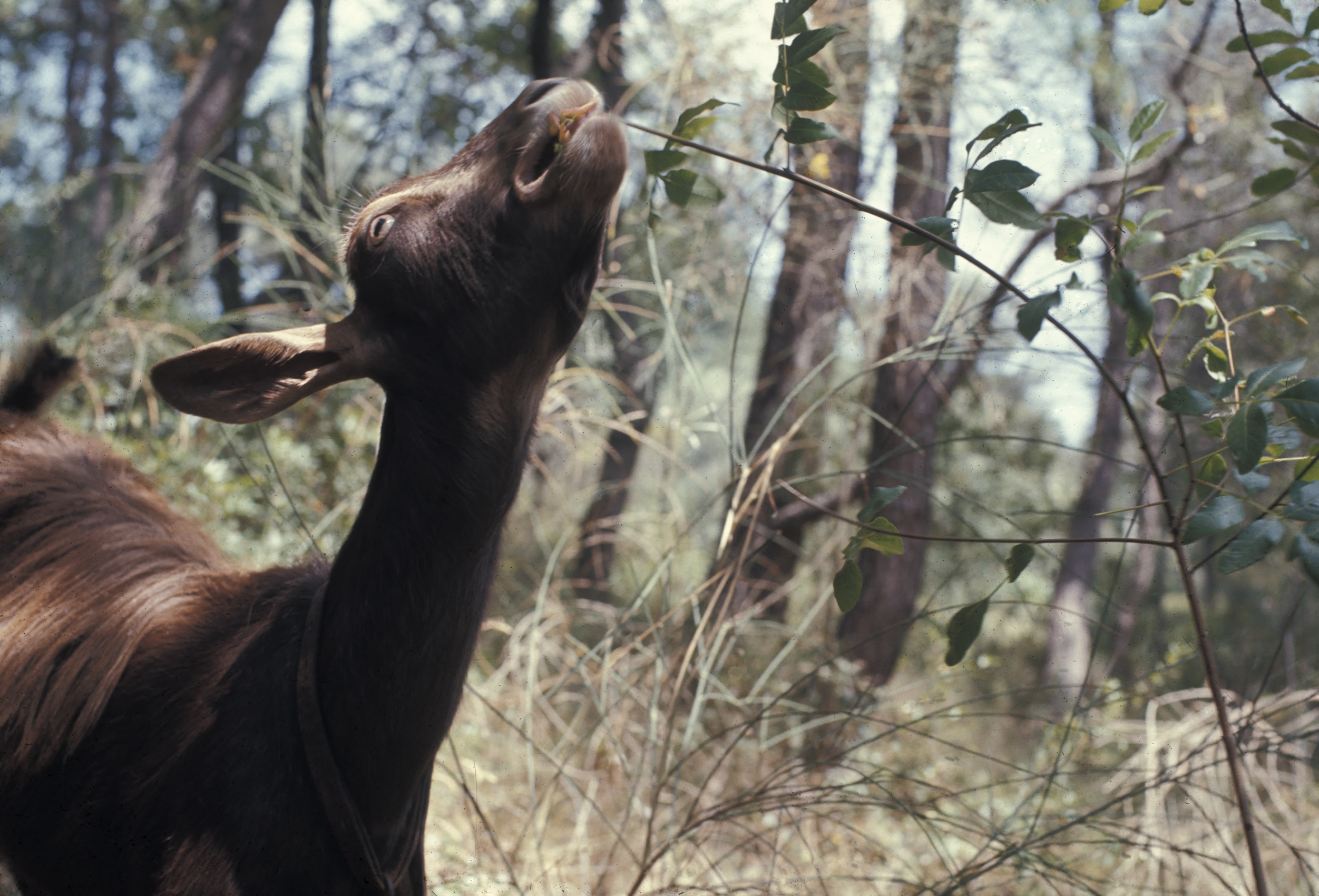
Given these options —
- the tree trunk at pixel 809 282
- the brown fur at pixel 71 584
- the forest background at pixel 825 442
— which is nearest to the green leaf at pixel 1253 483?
the forest background at pixel 825 442

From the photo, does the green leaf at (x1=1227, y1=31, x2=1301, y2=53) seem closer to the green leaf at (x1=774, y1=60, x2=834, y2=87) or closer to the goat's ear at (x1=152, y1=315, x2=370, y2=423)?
the green leaf at (x1=774, y1=60, x2=834, y2=87)

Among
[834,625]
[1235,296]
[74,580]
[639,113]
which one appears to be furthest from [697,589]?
[1235,296]

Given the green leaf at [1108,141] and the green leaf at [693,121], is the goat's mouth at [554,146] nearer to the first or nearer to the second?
the green leaf at [693,121]

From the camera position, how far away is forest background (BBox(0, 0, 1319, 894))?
1795mm

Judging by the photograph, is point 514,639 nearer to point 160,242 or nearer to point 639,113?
point 160,242

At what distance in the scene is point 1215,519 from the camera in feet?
4.62

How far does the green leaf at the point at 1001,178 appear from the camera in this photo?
1599 mm

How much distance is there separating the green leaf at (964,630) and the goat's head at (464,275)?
100 centimetres

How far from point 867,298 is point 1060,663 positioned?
22.9 ft

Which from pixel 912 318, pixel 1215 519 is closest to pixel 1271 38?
pixel 1215 519

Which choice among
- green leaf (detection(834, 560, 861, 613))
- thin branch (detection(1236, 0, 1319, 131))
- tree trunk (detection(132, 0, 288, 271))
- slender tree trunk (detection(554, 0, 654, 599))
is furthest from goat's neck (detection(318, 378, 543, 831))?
tree trunk (detection(132, 0, 288, 271))

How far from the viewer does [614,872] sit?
324 centimetres

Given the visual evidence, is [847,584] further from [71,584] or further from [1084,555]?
[1084,555]

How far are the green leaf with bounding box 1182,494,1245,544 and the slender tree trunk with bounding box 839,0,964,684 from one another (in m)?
3.07
